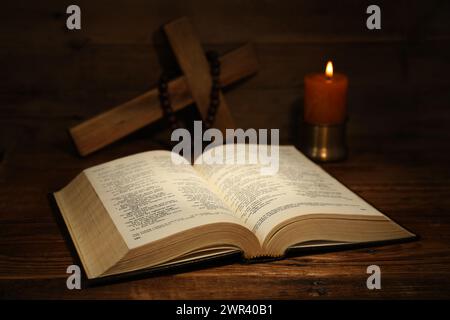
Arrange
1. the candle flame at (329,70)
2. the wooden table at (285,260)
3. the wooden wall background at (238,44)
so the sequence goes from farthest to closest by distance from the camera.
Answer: the wooden wall background at (238,44) → the candle flame at (329,70) → the wooden table at (285,260)

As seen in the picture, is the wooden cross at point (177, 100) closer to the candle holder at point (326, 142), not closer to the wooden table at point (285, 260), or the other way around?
the wooden table at point (285, 260)

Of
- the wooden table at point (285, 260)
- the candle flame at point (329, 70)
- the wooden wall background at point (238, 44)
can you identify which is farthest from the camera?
the wooden wall background at point (238, 44)

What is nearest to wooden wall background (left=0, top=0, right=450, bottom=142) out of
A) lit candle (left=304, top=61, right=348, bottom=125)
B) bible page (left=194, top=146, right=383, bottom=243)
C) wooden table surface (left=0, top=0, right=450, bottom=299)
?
wooden table surface (left=0, top=0, right=450, bottom=299)

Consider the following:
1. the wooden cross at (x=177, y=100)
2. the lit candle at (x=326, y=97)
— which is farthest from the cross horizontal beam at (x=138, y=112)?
the lit candle at (x=326, y=97)

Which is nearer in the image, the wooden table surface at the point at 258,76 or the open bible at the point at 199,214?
the open bible at the point at 199,214

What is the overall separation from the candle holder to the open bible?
0.67 ft

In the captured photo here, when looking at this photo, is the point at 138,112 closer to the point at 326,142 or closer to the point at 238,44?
the point at 238,44

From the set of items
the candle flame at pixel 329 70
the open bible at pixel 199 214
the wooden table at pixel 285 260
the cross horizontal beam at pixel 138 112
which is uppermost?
the candle flame at pixel 329 70

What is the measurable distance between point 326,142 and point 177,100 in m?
0.36

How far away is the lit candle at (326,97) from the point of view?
1.27m

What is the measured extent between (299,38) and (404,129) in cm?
37

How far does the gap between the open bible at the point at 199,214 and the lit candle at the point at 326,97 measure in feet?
0.74

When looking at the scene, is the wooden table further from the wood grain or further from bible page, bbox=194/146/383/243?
the wood grain

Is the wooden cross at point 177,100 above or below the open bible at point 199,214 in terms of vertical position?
above
